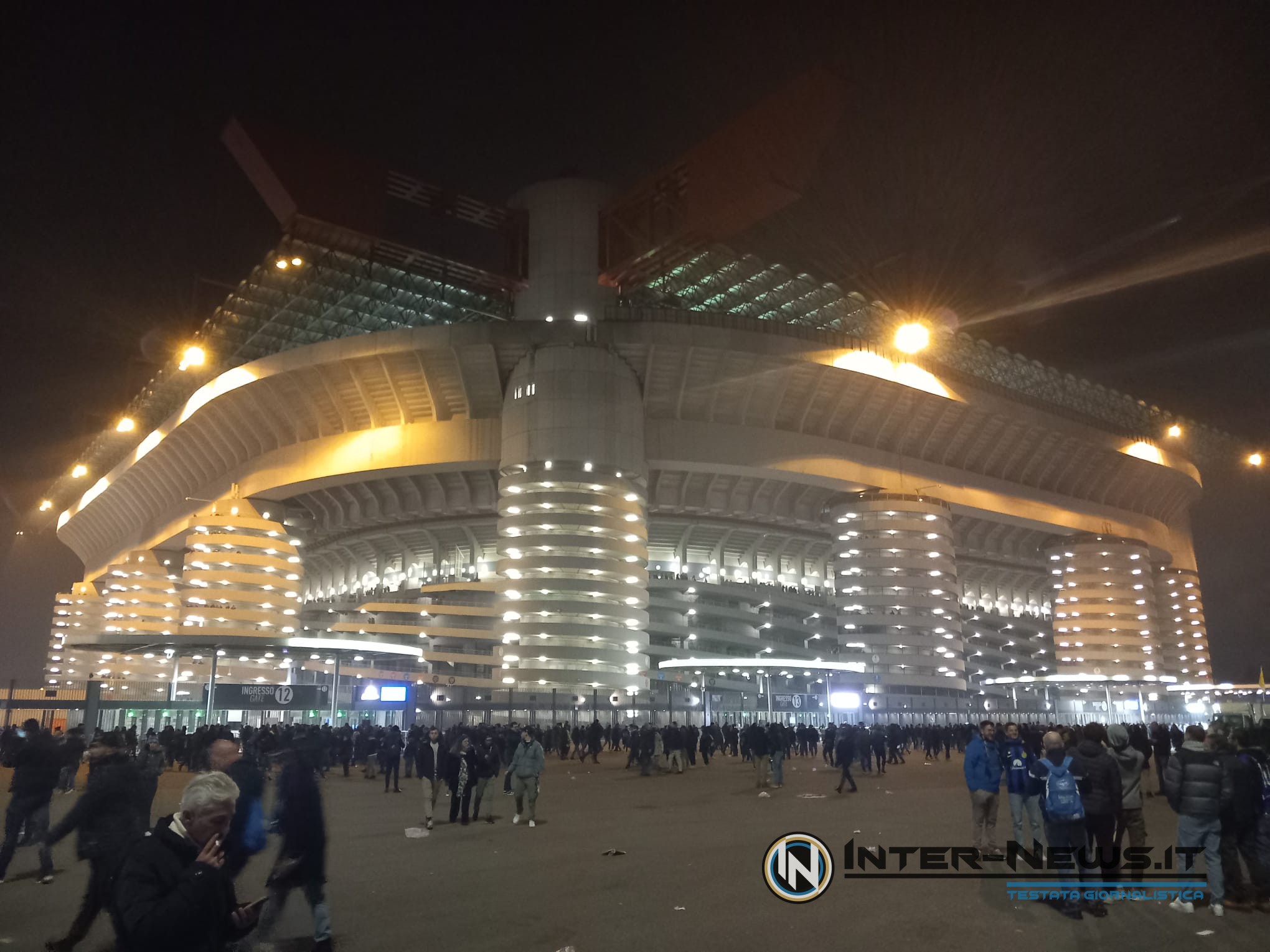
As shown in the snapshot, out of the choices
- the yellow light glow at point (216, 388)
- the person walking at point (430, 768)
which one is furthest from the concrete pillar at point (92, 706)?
the yellow light glow at point (216, 388)

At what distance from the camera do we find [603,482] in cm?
5056

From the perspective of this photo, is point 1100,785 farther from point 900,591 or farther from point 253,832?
point 900,591

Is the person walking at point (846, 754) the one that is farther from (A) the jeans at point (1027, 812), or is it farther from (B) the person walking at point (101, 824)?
(B) the person walking at point (101, 824)

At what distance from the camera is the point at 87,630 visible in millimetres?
91938

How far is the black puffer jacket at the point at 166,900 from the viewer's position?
11.6 feet

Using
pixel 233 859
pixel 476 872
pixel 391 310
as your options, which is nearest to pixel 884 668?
pixel 391 310

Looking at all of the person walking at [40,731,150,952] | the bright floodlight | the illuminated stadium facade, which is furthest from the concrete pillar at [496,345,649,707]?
the person walking at [40,731,150,952]

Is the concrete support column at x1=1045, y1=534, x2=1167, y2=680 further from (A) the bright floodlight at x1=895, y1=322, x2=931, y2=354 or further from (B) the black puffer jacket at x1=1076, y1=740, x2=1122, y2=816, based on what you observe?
(B) the black puffer jacket at x1=1076, y1=740, x2=1122, y2=816

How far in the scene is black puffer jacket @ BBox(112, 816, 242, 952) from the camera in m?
3.54

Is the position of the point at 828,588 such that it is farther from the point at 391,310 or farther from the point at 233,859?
the point at 233,859

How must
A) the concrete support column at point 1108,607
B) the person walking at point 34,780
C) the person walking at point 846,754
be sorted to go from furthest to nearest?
the concrete support column at point 1108,607 < the person walking at point 846,754 < the person walking at point 34,780
